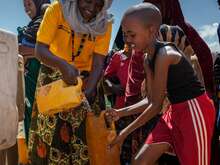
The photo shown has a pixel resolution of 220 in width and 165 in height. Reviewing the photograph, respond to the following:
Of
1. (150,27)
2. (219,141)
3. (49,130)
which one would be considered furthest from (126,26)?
(219,141)

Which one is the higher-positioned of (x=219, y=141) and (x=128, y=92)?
(x=128, y=92)

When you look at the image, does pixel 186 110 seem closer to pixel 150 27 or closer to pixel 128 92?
pixel 150 27

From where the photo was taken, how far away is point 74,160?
338 cm

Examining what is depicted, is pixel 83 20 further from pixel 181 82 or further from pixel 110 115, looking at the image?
pixel 181 82

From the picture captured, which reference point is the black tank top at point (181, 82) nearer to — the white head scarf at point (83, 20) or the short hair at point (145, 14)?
the short hair at point (145, 14)

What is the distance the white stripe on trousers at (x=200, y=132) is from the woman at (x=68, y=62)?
2.42 ft

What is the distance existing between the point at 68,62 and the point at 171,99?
0.76 m

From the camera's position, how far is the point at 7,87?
226 centimetres

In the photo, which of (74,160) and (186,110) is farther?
(74,160)

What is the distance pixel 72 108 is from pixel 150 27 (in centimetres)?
79

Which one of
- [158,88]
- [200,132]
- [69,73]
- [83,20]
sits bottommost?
[200,132]

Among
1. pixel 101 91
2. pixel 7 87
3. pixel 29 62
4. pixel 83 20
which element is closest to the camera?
pixel 7 87

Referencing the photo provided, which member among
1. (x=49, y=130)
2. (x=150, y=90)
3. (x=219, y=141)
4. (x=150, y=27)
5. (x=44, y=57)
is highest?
(x=150, y=27)

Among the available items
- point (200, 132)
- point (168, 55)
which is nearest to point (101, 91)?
point (168, 55)
